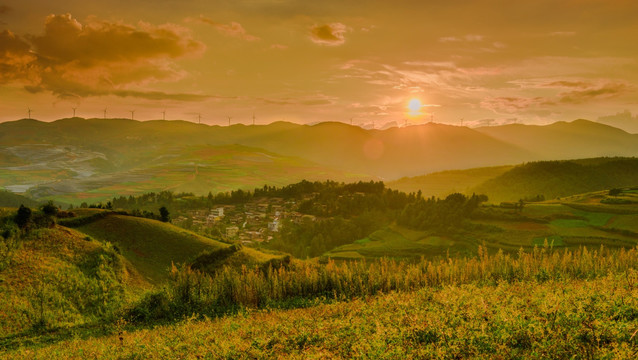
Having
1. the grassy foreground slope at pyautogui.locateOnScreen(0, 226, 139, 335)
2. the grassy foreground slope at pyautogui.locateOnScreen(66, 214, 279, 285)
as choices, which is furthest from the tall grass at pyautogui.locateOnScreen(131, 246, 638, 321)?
the grassy foreground slope at pyautogui.locateOnScreen(66, 214, 279, 285)

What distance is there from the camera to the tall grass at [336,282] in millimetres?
25094

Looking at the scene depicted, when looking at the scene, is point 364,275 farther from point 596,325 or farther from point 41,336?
point 41,336

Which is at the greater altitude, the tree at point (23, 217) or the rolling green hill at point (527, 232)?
the tree at point (23, 217)

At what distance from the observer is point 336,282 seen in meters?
26.8

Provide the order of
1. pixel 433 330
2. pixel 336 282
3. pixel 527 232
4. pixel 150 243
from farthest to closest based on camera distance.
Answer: pixel 527 232
pixel 150 243
pixel 336 282
pixel 433 330

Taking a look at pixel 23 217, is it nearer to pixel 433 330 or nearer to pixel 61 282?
pixel 61 282

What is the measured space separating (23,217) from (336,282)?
33.3 meters

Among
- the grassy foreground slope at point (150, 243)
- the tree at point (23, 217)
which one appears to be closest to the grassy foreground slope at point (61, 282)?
the tree at point (23, 217)

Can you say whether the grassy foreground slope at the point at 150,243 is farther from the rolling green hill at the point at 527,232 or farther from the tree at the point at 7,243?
the rolling green hill at the point at 527,232

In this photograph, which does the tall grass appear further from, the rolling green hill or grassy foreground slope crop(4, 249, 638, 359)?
the rolling green hill

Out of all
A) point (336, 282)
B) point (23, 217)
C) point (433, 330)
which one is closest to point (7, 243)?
point (23, 217)

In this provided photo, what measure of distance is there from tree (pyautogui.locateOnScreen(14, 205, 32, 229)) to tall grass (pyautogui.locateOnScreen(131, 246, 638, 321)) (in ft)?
64.4

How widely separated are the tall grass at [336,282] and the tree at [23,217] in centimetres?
1962

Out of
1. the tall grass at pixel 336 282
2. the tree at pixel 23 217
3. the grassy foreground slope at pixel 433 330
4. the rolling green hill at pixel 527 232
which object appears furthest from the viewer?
the rolling green hill at pixel 527 232
